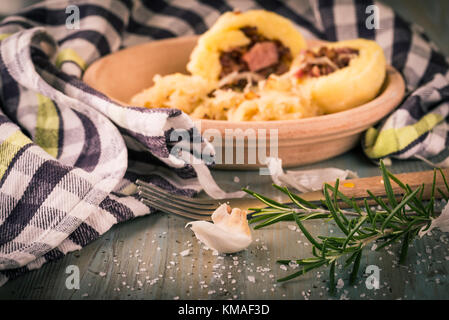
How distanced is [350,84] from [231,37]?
0.37m

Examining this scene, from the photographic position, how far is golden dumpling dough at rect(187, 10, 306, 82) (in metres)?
1.43

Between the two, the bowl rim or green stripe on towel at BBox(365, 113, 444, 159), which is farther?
green stripe on towel at BBox(365, 113, 444, 159)

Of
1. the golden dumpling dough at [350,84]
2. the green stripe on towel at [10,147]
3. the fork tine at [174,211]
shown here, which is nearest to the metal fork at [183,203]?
the fork tine at [174,211]

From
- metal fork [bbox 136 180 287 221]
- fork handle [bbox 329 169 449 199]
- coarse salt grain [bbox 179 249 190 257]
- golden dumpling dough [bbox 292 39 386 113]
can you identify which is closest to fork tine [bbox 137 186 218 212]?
metal fork [bbox 136 180 287 221]

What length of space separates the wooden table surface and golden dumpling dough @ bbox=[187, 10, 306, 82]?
0.57 meters

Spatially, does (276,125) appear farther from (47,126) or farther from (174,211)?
(47,126)

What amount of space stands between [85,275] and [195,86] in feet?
1.98

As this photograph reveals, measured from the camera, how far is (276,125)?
1.11 m

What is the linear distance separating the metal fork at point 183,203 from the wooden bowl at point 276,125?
16 cm

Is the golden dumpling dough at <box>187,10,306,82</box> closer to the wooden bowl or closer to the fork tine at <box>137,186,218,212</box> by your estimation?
the wooden bowl

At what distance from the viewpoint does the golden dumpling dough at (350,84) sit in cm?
128

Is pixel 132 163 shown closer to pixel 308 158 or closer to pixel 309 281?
pixel 308 158

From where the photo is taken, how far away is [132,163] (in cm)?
121

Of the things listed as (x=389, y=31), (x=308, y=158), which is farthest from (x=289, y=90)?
(x=389, y=31)
